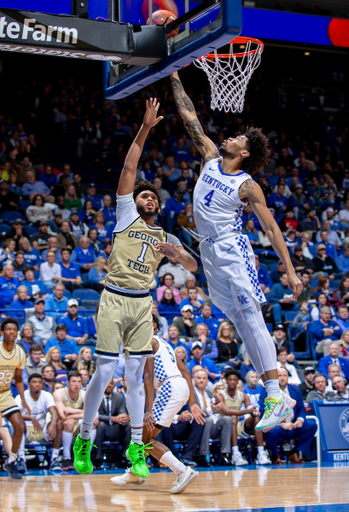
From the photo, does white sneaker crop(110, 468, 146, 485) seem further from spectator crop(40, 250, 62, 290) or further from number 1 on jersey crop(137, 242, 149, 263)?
spectator crop(40, 250, 62, 290)

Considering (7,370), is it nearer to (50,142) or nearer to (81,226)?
(81,226)

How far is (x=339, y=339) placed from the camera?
13258 mm

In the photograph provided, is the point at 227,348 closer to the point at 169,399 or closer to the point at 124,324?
the point at 169,399

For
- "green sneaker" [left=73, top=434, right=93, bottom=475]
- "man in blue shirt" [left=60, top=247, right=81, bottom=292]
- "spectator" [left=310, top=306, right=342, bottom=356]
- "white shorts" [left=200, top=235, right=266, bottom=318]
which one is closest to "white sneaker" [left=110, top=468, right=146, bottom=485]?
"green sneaker" [left=73, top=434, right=93, bottom=475]

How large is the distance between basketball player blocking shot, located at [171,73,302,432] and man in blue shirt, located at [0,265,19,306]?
6599mm

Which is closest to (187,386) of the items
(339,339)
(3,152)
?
A: (339,339)

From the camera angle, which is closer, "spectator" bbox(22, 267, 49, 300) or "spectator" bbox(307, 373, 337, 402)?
"spectator" bbox(307, 373, 337, 402)

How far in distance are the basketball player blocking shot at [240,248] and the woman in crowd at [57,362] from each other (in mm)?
5391

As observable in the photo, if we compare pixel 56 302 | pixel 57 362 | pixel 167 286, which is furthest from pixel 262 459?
pixel 56 302

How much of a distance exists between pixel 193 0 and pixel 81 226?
18.2 ft

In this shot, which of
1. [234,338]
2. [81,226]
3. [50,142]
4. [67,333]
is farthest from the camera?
[50,142]

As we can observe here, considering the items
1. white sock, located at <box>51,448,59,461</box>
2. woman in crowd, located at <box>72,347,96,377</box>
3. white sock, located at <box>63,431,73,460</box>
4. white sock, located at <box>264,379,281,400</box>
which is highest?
white sock, located at <box>264,379,281,400</box>

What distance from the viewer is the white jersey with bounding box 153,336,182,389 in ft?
25.8

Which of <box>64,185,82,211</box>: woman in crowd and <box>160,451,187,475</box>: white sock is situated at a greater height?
<box>64,185,82,211</box>: woman in crowd
